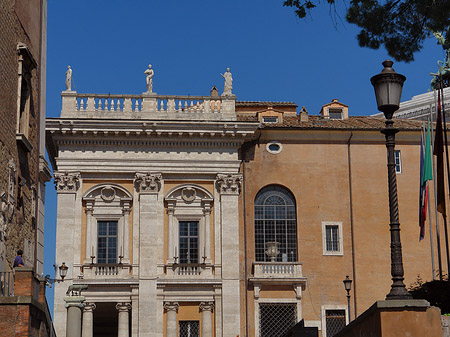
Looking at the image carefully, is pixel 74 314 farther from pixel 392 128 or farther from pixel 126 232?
pixel 126 232

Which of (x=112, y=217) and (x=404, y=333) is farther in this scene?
(x=112, y=217)

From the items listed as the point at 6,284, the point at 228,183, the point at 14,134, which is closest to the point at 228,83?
the point at 228,183

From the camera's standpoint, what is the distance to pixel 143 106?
129ft

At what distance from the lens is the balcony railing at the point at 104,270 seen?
3758 cm

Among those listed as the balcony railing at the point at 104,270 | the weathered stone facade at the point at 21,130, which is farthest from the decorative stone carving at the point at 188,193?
the weathered stone facade at the point at 21,130

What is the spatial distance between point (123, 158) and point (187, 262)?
529 centimetres

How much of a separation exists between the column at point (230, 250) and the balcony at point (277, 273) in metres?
0.96

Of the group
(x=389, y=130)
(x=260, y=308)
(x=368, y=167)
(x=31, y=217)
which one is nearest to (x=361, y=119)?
(x=368, y=167)

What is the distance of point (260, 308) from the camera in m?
38.5

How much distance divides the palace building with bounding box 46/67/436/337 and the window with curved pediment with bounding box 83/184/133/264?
0.05m

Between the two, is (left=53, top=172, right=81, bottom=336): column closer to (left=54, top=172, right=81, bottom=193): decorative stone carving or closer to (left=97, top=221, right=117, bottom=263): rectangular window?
(left=54, top=172, right=81, bottom=193): decorative stone carving

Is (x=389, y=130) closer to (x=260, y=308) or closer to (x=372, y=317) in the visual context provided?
(x=372, y=317)

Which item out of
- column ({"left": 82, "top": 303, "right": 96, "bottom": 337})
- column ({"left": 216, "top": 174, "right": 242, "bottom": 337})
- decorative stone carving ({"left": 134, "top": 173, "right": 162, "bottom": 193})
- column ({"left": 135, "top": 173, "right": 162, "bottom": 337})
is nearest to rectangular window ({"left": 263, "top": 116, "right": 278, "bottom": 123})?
column ({"left": 216, "top": 174, "right": 242, "bottom": 337})

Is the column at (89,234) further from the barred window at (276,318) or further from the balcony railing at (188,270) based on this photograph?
the barred window at (276,318)
